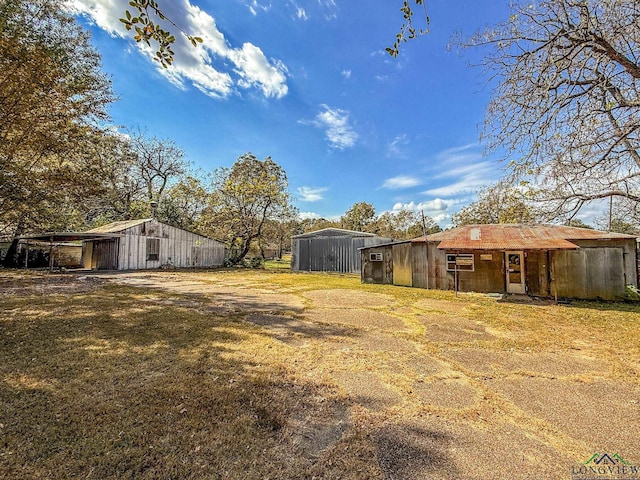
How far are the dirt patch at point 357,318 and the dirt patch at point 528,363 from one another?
167 centimetres

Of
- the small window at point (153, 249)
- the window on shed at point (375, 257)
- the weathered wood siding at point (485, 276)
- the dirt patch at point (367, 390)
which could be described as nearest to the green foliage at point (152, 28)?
the dirt patch at point (367, 390)

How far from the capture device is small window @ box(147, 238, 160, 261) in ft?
66.4

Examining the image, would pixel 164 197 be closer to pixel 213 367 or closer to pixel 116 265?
pixel 116 265

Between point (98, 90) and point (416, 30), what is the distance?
1157cm

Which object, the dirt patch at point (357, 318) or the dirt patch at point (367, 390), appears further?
the dirt patch at point (357, 318)

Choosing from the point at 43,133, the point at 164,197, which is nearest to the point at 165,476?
the point at 43,133

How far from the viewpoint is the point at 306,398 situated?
9.75 feet

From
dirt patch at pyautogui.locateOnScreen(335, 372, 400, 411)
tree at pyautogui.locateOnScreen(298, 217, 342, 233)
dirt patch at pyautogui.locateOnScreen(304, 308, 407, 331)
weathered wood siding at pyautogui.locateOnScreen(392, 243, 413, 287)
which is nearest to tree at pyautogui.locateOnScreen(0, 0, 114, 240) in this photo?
dirt patch at pyautogui.locateOnScreen(304, 308, 407, 331)

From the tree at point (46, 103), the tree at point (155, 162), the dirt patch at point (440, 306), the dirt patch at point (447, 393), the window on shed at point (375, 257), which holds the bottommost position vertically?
the dirt patch at point (447, 393)

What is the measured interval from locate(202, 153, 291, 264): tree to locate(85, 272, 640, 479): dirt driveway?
1795 centimetres

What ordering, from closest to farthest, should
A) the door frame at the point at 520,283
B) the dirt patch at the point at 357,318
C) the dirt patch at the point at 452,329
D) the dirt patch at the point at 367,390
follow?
the dirt patch at the point at 367,390 < the dirt patch at the point at 452,329 < the dirt patch at the point at 357,318 < the door frame at the point at 520,283

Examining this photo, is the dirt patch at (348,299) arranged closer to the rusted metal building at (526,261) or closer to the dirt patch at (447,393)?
the rusted metal building at (526,261)

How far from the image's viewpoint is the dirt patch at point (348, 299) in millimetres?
8429

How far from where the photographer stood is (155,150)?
27.1m
